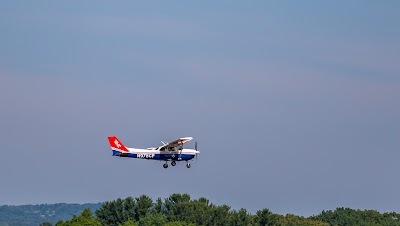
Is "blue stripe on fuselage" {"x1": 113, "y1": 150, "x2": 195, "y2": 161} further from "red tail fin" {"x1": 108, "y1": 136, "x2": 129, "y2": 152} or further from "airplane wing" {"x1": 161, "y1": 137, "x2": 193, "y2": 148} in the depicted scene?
"airplane wing" {"x1": 161, "y1": 137, "x2": 193, "y2": 148}

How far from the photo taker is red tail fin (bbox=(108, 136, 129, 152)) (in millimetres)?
136500

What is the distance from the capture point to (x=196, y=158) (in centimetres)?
13388

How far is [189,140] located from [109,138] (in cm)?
1006

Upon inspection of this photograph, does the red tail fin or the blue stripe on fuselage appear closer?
the blue stripe on fuselage

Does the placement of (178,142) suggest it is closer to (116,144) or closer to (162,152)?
(162,152)

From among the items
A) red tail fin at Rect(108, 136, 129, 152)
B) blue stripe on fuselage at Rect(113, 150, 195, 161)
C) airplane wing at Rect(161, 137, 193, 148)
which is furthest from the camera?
red tail fin at Rect(108, 136, 129, 152)

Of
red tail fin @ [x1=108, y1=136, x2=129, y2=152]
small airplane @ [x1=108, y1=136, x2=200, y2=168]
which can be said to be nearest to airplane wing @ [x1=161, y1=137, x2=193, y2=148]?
small airplane @ [x1=108, y1=136, x2=200, y2=168]

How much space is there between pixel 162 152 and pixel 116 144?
5.93 m

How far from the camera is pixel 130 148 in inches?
5399

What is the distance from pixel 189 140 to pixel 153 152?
4.83 meters

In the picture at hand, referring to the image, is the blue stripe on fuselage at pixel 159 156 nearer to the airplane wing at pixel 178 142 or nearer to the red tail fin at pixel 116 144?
the red tail fin at pixel 116 144

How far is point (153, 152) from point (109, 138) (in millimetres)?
5676

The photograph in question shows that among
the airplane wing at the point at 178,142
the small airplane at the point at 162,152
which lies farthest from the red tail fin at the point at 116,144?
the airplane wing at the point at 178,142

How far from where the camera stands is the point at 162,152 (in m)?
134
